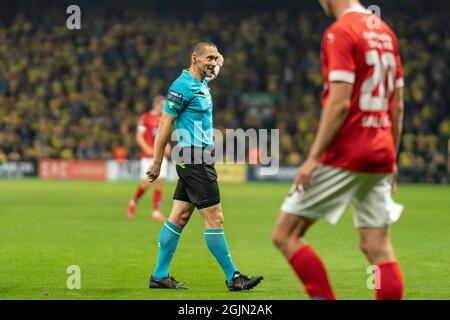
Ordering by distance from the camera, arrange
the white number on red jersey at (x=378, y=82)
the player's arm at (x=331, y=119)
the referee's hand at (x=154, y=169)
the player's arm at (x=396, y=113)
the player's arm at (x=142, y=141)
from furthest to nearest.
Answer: the player's arm at (x=142, y=141) < the referee's hand at (x=154, y=169) < the player's arm at (x=396, y=113) < the white number on red jersey at (x=378, y=82) < the player's arm at (x=331, y=119)

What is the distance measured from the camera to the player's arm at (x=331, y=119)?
541cm

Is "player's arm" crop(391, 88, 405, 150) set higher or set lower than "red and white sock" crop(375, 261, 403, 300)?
higher

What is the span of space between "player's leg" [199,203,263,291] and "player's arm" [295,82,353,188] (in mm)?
2665

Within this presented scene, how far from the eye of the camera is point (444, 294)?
Result: 7875 mm

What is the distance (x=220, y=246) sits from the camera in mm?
8125

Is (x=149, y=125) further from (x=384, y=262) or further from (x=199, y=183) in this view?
(x=384, y=262)

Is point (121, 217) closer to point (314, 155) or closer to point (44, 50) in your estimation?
point (314, 155)

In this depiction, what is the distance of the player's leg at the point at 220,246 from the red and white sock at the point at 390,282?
2416mm

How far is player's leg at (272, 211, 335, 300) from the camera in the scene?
5727 millimetres

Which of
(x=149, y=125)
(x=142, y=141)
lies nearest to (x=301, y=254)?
(x=142, y=141)

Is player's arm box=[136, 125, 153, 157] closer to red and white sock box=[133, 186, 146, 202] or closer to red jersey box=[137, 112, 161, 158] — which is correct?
red jersey box=[137, 112, 161, 158]

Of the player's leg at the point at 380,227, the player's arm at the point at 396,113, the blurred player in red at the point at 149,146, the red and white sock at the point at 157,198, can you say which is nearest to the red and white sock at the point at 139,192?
the blurred player in red at the point at 149,146

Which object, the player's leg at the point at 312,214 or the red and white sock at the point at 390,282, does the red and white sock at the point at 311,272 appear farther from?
the red and white sock at the point at 390,282

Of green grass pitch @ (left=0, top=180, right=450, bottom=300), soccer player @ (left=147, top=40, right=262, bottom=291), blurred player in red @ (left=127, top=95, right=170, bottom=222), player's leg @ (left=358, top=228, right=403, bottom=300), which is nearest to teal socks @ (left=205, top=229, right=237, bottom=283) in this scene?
soccer player @ (left=147, top=40, right=262, bottom=291)
